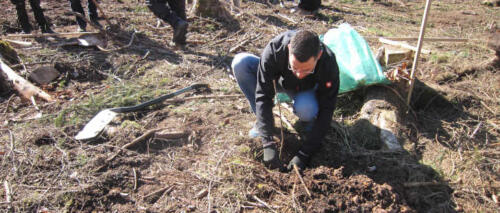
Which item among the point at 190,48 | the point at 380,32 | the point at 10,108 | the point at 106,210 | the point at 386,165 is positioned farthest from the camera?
the point at 380,32

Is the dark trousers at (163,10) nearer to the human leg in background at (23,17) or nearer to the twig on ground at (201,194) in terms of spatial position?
the human leg in background at (23,17)

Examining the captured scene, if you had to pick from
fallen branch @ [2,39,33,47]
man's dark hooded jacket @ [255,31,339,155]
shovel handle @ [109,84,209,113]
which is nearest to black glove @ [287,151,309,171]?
man's dark hooded jacket @ [255,31,339,155]

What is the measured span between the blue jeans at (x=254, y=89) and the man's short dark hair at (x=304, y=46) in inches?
28.4

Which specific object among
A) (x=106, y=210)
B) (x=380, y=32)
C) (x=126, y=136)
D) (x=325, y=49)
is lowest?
(x=106, y=210)

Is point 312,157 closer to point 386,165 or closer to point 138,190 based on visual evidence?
point 386,165

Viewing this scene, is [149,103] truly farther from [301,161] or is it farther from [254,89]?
[301,161]

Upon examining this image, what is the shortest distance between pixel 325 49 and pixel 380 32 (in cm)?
384

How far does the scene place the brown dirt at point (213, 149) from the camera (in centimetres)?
219

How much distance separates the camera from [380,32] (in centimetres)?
545

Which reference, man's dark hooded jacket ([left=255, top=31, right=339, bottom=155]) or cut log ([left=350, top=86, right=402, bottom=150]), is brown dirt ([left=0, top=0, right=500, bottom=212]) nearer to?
cut log ([left=350, top=86, right=402, bottom=150])

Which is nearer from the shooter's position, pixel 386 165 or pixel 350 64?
pixel 386 165

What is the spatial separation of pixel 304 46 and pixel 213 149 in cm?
132

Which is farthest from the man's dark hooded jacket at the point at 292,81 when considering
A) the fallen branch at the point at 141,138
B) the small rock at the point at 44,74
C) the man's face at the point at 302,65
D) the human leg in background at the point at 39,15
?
the human leg in background at the point at 39,15

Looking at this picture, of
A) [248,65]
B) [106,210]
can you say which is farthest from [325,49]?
[106,210]
